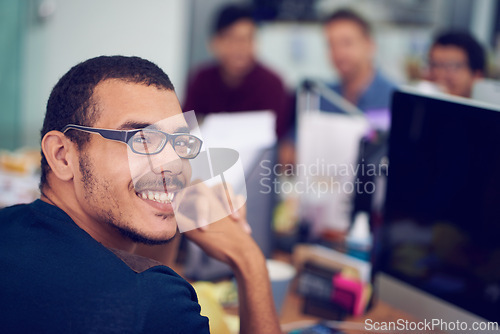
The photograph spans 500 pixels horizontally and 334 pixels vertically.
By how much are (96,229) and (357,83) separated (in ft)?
7.84

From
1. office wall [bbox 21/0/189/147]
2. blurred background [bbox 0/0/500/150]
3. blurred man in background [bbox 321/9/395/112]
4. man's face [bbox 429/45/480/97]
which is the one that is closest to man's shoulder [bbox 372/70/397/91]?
blurred man in background [bbox 321/9/395/112]

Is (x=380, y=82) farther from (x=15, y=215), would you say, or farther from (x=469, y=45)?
(x=15, y=215)

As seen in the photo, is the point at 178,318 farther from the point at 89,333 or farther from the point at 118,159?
the point at 118,159

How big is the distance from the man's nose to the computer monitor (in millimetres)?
580

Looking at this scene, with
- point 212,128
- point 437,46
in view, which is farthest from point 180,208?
point 437,46

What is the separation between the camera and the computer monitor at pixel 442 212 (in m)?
1.05

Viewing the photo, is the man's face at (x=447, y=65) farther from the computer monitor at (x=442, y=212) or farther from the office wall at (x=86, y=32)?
the office wall at (x=86, y=32)

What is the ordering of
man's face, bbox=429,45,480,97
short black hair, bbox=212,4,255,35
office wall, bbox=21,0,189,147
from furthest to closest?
office wall, bbox=21,0,189,147 → short black hair, bbox=212,4,255,35 → man's face, bbox=429,45,480,97

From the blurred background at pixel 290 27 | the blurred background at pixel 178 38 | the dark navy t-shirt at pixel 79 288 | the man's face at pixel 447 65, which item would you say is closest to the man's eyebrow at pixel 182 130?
the dark navy t-shirt at pixel 79 288

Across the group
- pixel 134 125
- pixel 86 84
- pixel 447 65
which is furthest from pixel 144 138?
pixel 447 65

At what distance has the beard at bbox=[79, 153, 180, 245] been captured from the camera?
85 centimetres

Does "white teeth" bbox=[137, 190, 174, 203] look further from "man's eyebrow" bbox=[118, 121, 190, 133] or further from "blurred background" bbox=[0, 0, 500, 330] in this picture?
"blurred background" bbox=[0, 0, 500, 330]

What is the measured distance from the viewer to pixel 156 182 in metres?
0.86

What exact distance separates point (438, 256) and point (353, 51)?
2053 millimetres
